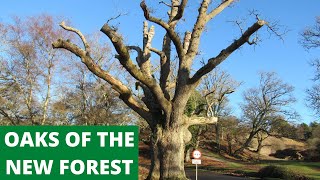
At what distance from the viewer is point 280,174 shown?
107ft

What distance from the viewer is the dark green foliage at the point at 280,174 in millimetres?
31413

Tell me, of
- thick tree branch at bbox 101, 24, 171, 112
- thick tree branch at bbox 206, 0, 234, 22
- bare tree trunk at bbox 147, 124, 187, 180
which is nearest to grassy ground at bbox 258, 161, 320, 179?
bare tree trunk at bbox 147, 124, 187, 180

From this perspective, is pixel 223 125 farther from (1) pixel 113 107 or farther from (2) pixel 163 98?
(2) pixel 163 98

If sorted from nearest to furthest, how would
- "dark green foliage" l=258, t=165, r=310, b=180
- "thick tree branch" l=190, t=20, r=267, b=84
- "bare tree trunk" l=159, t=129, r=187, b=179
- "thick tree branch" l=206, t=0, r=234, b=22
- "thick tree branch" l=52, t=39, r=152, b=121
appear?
1. "thick tree branch" l=52, t=39, r=152, b=121
2. "thick tree branch" l=190, t=20, r=267, b=84
3. "bare tree trunk" l=159, t=129, r=187, b=179
4. "thick tree branch" l=206, t=0, r=234, b=22
5. "dark green foliage" l=258, t=165, r=310, b=180

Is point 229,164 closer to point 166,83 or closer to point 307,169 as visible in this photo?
point 307,169

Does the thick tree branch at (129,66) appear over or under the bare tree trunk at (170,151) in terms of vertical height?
over

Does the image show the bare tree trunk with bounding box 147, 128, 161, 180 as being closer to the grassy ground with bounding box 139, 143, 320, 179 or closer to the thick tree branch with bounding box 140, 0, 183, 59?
the thick tree branch with bounding box 140, 0, 183, 59

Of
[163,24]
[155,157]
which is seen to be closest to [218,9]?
[163,24]

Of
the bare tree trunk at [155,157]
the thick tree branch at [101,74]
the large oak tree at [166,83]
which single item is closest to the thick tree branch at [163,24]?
the large oak tree at [166,83]

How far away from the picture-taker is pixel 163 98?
63.4 feet

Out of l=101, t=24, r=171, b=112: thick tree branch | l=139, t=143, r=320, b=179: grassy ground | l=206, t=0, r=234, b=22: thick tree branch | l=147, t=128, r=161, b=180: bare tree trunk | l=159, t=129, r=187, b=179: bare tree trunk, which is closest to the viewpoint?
l=101, t=24, r=171, b=112: thick tree branch

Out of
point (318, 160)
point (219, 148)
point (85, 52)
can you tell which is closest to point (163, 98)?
point (85, 52)

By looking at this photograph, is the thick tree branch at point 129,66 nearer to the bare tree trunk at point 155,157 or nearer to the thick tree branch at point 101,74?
the thick tree branch at point 101,74

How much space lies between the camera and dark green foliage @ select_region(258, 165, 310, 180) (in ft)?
103
